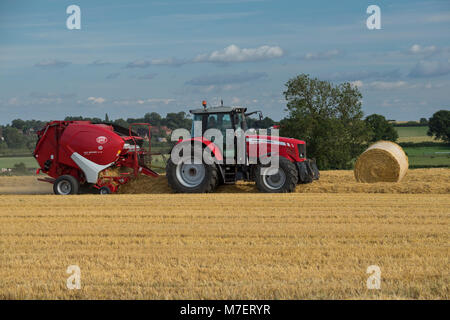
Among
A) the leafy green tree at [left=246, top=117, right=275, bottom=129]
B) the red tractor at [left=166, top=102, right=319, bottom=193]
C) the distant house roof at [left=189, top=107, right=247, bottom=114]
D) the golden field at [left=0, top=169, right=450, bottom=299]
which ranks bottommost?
the golden field at [left=0, top=169, right=450, bottom=299]

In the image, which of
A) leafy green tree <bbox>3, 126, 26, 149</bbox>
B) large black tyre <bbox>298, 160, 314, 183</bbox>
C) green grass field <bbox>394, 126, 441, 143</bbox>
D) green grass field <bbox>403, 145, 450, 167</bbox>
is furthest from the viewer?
green grass field <bbox>394, 126, 441, 143</bbox>

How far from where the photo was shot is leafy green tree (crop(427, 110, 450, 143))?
4794 centimetres

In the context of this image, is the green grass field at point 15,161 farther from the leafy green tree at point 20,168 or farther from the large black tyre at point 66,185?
the large black tyre at point 66,185

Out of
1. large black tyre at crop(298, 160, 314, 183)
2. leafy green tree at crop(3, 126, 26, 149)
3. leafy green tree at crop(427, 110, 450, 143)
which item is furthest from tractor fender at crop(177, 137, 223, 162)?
leafy green tree at crop(427, 110, 450, 143)

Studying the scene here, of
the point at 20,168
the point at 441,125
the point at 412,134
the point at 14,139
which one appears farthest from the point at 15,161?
the point at 412,134

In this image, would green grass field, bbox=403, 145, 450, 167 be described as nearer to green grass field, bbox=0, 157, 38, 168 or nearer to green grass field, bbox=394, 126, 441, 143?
green grass field, bbox=394, 126, 441, 143

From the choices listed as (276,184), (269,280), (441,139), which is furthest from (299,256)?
(441,139)

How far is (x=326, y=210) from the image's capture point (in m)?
11.3

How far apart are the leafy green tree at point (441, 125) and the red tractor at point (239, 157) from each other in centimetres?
3732

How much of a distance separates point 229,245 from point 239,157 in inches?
239

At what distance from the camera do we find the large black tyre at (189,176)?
1408cm

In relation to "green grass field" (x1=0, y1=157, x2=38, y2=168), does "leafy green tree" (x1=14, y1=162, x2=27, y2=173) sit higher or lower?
lower

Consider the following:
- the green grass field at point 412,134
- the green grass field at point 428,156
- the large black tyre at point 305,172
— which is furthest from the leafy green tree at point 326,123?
the green grass field at point 412,134

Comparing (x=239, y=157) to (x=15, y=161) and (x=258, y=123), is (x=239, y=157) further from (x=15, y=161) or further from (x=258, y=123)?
(x=15, y=161)
